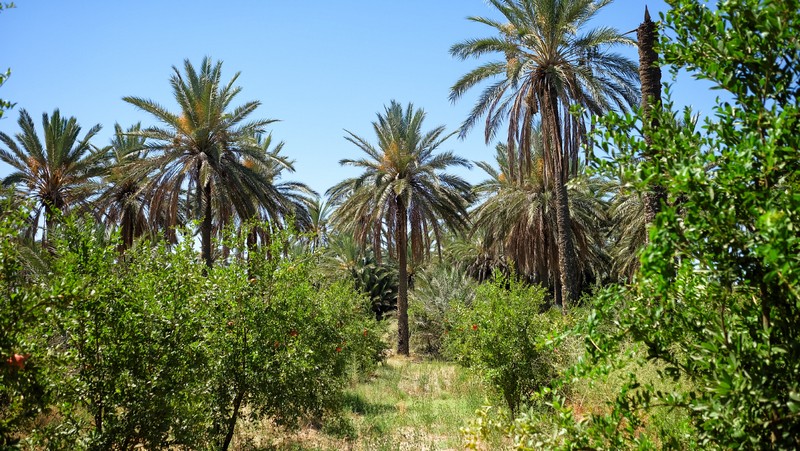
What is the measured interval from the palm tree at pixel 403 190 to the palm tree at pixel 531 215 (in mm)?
2207

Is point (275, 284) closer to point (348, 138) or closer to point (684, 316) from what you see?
point (684, 316)

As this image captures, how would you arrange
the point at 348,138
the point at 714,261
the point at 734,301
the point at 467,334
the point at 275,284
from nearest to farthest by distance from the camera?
1. the point at 714,261
2. the point at 734,301
3. the point at 275,284
4. the point at 467,334
5. the point at 348,138

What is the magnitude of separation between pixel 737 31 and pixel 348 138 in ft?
64.1

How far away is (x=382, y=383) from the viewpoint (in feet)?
50.1

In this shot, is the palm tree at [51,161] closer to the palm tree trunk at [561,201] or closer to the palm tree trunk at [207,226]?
the palm tree trunk at [207,226]

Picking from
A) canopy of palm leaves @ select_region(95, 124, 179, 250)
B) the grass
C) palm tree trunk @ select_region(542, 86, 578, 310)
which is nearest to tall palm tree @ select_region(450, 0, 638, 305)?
palm tree trunk @ select_region(542, 86, 578, 310)

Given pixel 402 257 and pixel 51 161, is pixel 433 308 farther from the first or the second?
pixel 51 161

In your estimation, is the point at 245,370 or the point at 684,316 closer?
the point at 684,316

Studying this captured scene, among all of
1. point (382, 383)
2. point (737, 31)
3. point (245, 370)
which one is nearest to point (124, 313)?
point (245, 370)

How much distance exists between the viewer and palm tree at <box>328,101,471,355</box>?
2095 cm

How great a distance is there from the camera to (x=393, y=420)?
10.7 meters

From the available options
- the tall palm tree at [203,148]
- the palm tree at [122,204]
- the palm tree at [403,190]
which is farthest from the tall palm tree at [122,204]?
the palm tree at [403,190]

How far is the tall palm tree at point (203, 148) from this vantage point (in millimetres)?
15492

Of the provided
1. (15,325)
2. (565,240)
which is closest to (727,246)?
(15,325)
